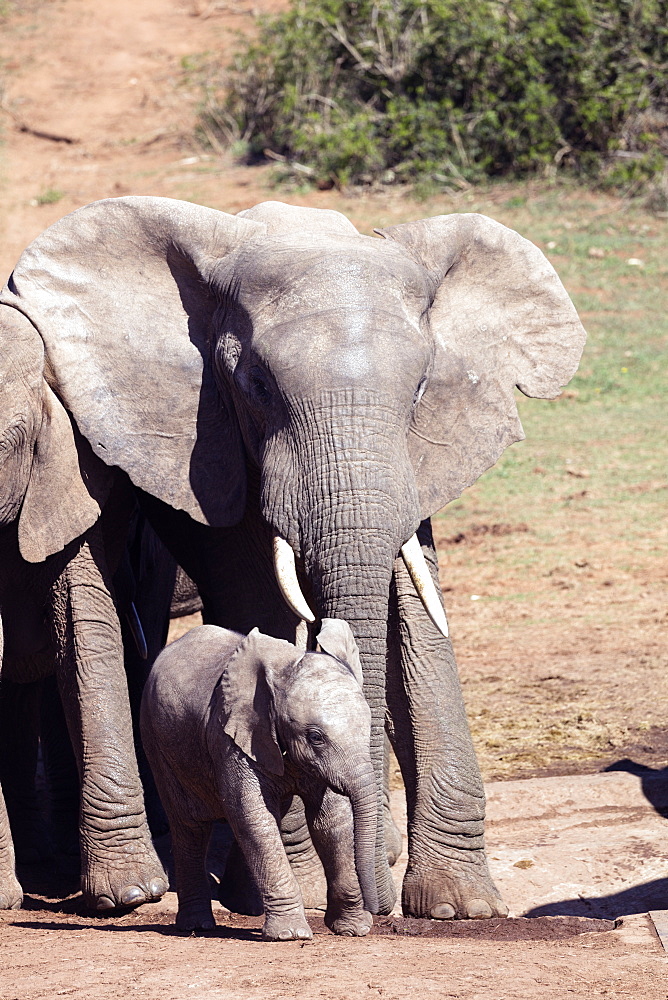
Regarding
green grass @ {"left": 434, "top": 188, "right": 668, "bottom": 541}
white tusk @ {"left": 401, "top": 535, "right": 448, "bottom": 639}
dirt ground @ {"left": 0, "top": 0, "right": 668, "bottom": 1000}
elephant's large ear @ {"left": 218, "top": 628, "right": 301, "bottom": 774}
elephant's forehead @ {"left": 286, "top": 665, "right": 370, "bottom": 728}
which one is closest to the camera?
dirt ground @ {"left": 0, "top": 0, "right": 668, "bottom": 1000}

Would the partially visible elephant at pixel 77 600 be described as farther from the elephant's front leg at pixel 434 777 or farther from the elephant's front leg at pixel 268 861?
the elephant's front leg at pixel 268 861

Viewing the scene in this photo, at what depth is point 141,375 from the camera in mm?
5652

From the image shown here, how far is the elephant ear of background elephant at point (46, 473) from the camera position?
554cm

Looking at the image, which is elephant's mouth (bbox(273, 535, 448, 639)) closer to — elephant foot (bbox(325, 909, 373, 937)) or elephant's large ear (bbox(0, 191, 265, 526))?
elephant's large ear (bbox(0, 191, 265, 526))

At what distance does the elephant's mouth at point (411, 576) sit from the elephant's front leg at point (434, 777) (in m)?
0.22

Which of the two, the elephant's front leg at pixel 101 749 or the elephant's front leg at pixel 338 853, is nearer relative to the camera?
the elephant's front leg at pixel 338 853

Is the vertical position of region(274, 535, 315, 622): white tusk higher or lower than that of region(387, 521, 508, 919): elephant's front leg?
higher

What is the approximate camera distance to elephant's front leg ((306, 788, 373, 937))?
4.23 metres

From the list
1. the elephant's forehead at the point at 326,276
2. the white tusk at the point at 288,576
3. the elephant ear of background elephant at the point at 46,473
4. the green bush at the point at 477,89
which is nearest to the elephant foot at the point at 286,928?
the white tusk at the point at 288,576

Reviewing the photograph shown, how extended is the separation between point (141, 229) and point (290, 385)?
3.82ft

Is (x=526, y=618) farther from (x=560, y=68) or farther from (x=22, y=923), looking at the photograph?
(x=560, y=68)

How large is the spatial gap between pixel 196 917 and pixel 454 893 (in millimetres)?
1082

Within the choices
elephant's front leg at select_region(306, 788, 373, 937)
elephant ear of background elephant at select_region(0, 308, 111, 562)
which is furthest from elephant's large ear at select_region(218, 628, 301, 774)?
elephant ear of background elephant at select_region(0, 308, 111, 562)

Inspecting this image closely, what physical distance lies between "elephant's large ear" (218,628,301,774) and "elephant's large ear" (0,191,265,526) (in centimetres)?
121
